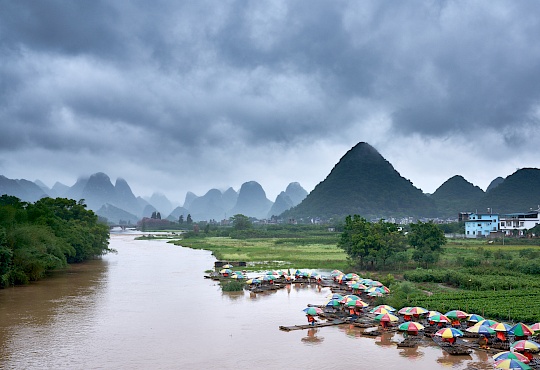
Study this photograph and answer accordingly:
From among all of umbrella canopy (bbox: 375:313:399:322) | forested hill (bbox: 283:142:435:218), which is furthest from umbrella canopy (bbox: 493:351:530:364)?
forested hill (bbox: 283:142:435:218)

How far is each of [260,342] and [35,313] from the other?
1191cm

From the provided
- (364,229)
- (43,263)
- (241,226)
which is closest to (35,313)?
(43,263)

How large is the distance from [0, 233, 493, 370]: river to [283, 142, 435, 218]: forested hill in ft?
381

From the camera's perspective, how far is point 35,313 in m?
22.7

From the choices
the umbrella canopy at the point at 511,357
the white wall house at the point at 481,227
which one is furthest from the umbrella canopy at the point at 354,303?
the white wall house at the point at 481,227

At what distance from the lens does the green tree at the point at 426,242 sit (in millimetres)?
36709

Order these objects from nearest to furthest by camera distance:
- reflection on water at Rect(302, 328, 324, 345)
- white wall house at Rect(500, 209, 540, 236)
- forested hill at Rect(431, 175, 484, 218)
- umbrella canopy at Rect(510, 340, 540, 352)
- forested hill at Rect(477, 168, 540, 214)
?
umbrella canopy at Rect(510, 340, 540, 352) < reflection on water at Rect(302, 328, 324, 345) < white wall house at Rect(500, 209, 540, 236) < forested hill at Rect(477, 168, 540, 214) < forested hill at Rect(431, 175, 484, 218)

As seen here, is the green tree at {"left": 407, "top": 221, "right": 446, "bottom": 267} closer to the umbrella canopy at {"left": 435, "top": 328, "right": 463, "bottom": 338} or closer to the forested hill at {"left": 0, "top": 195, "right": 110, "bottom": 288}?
the umbrella canopy at {"left": 435, "top": 328, "right": 463, "bottom": 338}

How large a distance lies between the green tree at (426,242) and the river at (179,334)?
424 inches

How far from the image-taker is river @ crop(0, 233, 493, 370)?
1540 cm

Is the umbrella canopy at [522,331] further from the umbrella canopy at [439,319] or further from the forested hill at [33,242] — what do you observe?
the forested hill at [33,242]

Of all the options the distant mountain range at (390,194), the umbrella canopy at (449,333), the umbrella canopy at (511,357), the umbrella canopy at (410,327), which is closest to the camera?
the umbrella canopy at (511,357)

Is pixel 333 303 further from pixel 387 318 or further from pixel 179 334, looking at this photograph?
pixel 179 334

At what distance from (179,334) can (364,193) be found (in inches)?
5467
